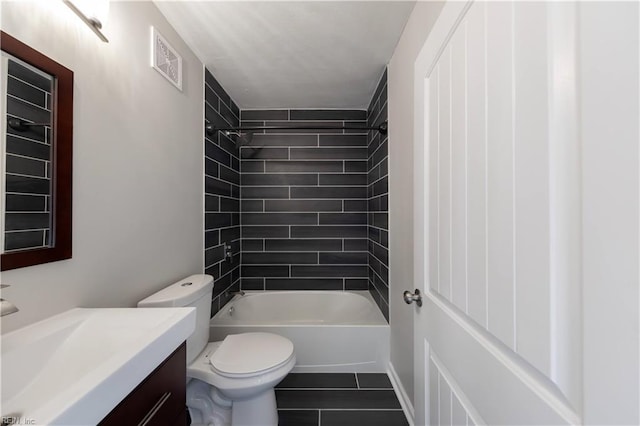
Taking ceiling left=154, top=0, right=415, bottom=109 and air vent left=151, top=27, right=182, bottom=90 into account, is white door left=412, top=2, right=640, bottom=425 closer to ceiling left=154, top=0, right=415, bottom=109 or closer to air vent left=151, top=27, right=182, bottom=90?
ceiling left=154, top=0, right=415, bottom=109

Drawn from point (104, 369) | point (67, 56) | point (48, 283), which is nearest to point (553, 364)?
point (104, 369)

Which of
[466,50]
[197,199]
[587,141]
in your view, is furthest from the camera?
[197,199]

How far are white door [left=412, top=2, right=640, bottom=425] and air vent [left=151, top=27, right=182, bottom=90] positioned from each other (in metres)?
1.39

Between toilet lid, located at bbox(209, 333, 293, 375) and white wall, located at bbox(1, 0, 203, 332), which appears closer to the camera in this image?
white wall, located at bbox(1, 0, 203, 332)

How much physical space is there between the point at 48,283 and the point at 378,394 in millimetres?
1886

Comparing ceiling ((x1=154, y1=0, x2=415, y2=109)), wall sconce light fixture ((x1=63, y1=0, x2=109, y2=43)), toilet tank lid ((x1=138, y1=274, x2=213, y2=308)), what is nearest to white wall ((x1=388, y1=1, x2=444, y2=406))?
ceiling ((x1=154, y1=0, x2=415, y2=109))

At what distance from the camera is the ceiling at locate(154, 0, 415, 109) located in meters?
1.50

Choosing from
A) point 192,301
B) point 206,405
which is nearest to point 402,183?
point 192,301

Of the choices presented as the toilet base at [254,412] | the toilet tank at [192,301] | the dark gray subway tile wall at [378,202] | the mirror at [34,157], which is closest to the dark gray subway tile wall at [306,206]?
the dark gray subway tile wall at [378,202]

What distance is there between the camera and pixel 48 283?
91 cm

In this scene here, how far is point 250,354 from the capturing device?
153 centimetres

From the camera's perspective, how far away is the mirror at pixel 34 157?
0.81m

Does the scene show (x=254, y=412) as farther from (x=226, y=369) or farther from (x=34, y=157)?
(x=34, y=157)

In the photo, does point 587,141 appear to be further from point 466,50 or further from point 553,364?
point 466,50
